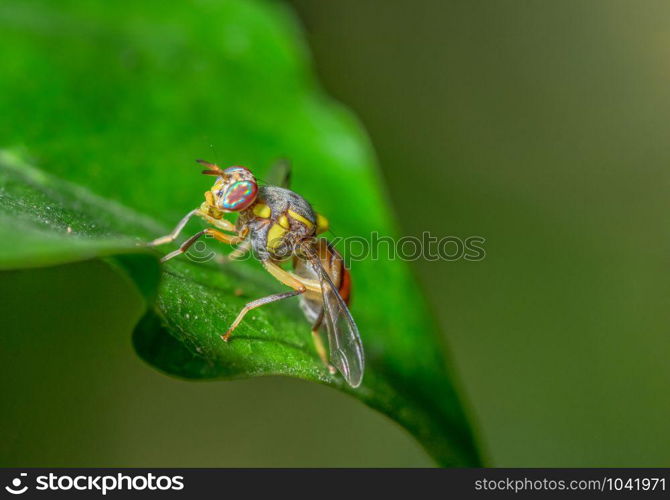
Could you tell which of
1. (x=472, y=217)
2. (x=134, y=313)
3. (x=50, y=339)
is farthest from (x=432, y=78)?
(x=50, y=339)

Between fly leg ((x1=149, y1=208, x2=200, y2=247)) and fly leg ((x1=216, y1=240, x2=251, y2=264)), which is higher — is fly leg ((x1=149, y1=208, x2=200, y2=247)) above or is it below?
above

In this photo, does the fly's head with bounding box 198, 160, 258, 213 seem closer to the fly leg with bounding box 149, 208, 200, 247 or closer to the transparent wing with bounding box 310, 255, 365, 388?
the fly leg with bounding box 149, 208, 200, 247

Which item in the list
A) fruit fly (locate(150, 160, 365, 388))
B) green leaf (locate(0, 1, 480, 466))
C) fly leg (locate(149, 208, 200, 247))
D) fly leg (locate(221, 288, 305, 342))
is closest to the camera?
green leaf (locate(0, 1, 480, 466))

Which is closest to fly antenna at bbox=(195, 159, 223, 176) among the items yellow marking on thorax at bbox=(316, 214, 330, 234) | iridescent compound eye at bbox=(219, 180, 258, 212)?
iridescent compound eye at bbox=(219, 180, 258, 212)

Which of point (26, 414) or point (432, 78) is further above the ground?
point (432, 78)

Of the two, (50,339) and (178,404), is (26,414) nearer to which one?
(50,339)

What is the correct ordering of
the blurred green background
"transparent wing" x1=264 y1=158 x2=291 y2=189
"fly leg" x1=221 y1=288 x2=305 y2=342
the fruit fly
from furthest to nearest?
1. the blurred green background
2. "transparent wing" x1=264 y1=158 x2=291 y2=189
3. the fruit fly
4. "fly leg" x1=221 y1=288 x2=305 y2=342

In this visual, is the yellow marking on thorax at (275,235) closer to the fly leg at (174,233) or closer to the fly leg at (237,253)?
the fly leg at (237,253)

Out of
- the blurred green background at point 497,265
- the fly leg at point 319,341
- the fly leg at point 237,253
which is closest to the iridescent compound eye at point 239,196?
the fly leg at point 237,253
